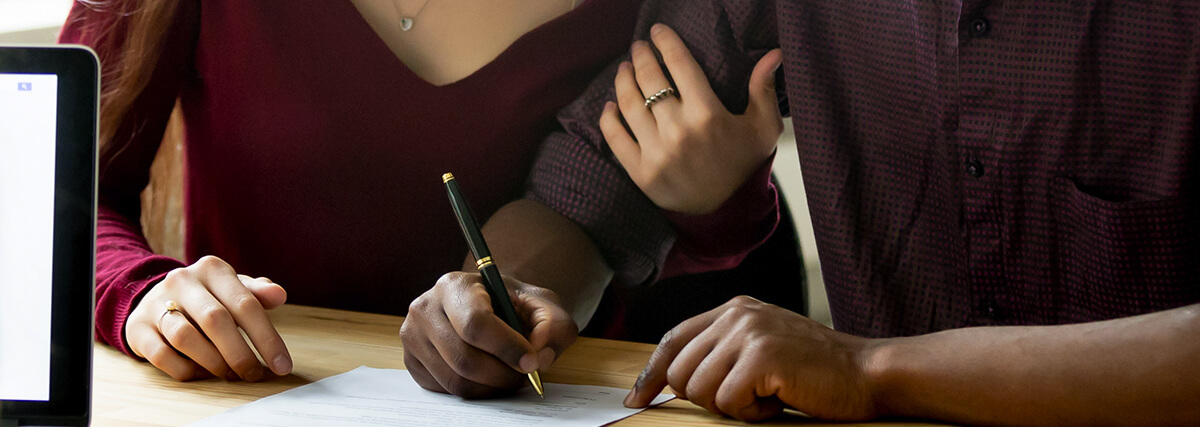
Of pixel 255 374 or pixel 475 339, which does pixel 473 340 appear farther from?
pixel 255 374

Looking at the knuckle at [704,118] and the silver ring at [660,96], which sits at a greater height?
the silver ring at [660,96]

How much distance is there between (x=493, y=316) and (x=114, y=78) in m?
0.76

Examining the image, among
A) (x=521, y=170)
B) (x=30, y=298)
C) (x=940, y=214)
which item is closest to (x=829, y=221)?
(x=940, y=214)

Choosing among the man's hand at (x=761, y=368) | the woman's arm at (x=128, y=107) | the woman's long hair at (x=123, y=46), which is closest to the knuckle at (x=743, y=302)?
the man's hand at (x=761, y=368)

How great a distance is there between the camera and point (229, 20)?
1.19 meters

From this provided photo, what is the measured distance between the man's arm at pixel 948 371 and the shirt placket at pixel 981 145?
26cm

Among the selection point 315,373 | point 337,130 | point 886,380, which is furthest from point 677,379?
point 337,130

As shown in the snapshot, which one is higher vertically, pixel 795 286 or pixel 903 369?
pixel 903 369

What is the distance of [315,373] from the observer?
744 millimetres

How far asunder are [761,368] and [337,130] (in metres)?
0.78

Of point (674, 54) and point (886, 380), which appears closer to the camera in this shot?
point (886, 380)

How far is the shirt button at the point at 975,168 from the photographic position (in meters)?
0.82

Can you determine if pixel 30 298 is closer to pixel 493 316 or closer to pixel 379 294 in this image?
pixel 493 316

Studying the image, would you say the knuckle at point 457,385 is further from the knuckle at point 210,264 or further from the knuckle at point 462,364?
the knuckle at point 210,264
